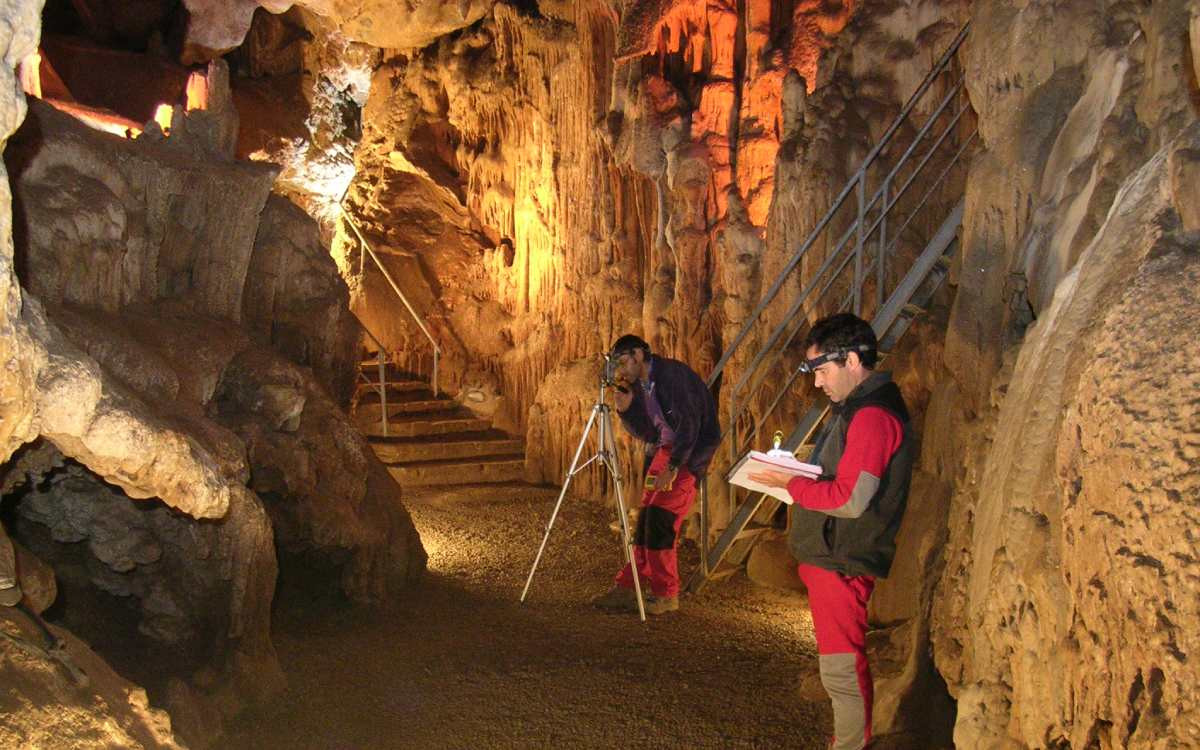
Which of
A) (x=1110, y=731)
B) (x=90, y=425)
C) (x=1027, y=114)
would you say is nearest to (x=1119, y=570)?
(x=1110, y=731)

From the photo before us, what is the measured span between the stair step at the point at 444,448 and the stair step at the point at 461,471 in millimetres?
136

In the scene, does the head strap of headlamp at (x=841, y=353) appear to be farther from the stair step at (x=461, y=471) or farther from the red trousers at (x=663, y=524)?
the stair step at (x=461, y=471)

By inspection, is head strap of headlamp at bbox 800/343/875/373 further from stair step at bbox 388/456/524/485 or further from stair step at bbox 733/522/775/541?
stair step at bbox 388/456/524/485

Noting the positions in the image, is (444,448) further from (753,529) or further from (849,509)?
(849,509)

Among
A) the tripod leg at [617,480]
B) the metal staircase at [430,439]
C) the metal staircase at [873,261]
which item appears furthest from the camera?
the metal staircase at [430,439]

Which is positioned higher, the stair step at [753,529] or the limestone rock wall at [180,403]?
the limestone rock wall at [180,403]

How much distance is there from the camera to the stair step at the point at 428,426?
12516 millimetres

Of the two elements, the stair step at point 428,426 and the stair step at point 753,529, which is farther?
the stair step at point 428,426

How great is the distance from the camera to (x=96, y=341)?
4.29 m

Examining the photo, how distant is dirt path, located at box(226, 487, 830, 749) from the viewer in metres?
4.48

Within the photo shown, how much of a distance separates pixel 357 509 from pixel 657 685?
2.30 m

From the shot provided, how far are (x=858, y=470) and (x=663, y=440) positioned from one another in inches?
108

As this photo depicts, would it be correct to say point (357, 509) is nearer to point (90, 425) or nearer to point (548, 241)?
point (90, 425)

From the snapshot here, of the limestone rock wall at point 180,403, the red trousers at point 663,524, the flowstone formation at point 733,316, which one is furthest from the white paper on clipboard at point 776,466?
the red trousers at point 663,524
